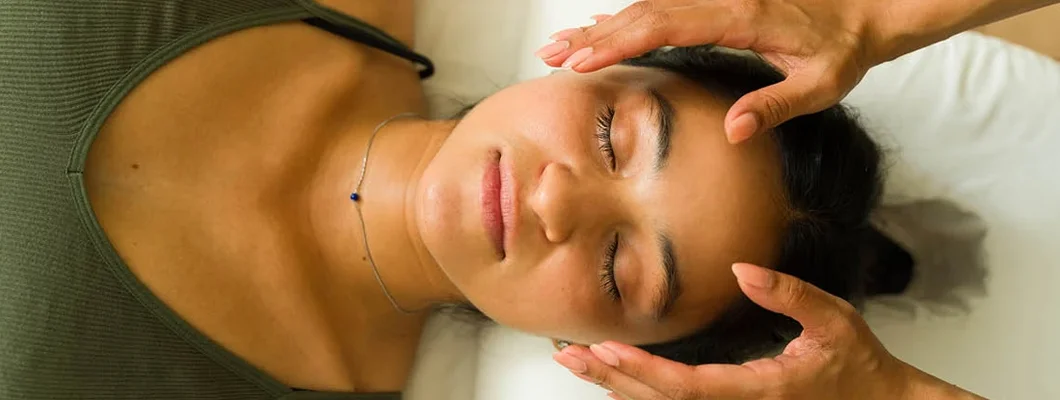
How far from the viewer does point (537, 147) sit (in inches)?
48.0

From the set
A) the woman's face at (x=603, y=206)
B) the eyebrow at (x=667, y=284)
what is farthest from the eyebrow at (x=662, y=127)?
the eyebrow at (x=667, y=284)

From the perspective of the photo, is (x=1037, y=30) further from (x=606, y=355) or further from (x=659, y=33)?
(x=606, y=355)

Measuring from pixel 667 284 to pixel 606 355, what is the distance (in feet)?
0.57

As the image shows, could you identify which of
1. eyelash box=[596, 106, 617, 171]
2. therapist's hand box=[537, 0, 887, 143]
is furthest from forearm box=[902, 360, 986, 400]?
eyelash box=[596, 106, 617, 171]

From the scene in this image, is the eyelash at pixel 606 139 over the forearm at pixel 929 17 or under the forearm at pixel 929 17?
under

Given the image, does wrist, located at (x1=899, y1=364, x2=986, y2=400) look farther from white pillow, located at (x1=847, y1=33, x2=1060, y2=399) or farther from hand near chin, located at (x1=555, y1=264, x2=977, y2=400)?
white pillow, located at (x1=847, y1=33, x2=1060, y2=399)

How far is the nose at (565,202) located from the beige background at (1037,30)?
52.8 inches

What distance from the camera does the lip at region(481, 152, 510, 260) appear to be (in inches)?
47.9

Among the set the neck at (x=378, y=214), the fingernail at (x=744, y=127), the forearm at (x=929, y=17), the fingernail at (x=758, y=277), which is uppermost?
the forearm at (x=929, y=17)

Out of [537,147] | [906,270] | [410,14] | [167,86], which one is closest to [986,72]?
[906,270]

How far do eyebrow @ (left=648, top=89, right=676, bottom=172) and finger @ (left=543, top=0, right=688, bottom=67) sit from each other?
0.47 feet

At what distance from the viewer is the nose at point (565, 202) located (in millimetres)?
1163

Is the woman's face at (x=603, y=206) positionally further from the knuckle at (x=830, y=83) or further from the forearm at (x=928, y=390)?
the forearm at (x=928, y=390)

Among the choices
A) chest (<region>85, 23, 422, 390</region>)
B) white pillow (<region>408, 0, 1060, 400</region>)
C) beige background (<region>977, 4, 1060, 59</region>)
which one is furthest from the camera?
beige background (<region>977, 4, 1060, 59</region>)
